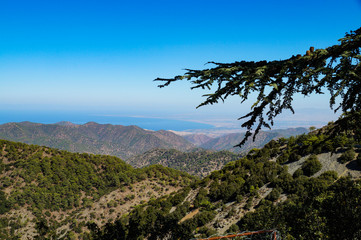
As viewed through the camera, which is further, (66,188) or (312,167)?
(66,188)

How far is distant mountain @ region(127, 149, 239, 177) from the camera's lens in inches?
5059

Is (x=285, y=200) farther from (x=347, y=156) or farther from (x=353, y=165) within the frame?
(x=347, y=156)

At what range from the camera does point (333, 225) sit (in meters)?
7.24

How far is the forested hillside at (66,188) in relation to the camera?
1957 inches

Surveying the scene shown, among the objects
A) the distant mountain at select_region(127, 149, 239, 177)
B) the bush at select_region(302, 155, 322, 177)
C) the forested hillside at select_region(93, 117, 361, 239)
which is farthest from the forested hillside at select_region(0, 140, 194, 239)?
the distant mountain at select_region(127, 149, 239, 177)

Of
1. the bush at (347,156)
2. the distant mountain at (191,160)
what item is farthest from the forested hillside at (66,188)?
the distant mountain at (191,160)

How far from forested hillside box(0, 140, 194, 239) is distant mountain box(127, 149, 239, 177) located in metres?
61.4

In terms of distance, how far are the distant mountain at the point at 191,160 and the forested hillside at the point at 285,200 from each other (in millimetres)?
96574

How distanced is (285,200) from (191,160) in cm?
14302

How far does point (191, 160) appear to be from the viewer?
157 meters

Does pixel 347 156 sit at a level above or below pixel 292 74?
below

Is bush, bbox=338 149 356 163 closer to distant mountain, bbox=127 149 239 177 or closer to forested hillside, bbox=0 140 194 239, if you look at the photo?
forested hillside, bbox=0 140 194 239

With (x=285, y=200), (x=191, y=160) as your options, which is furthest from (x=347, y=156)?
(x=191, y=160)

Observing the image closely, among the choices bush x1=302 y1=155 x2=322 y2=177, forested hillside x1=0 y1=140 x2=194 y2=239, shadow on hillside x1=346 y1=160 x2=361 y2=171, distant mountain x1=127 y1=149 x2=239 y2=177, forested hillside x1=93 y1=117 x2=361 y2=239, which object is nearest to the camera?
forested hillside x1=93 y1=117 x2=361 y2=239
